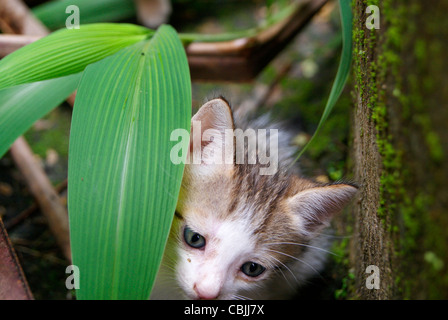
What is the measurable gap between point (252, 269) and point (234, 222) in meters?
0.20

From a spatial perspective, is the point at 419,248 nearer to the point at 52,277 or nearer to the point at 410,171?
the point at 410,171

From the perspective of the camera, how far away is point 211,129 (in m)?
1.29

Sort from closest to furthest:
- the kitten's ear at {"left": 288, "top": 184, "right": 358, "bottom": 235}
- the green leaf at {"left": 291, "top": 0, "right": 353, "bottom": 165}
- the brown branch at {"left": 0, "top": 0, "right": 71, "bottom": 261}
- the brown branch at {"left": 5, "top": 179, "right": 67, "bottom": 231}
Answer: the kitten's ear at {"left": 288, "top": 184, "right": 358, "bottom": 235} → the green leaf at {"left": 291, "top": 0, "right": 353, "bottom": 165} → the brown branch at {"left": 0, "top": 0, "right": 71, "bottom": 261} → the brown branch at {"left": 5, "top": 179, "right": 67, "bottom": 231}

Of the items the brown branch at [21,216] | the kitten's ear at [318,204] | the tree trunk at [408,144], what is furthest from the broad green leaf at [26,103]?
the tree trunk at [408,144]

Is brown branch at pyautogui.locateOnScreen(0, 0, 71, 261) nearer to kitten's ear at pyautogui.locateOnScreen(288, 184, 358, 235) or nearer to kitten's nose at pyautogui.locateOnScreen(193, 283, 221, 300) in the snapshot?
kitten's nose at pyautogui.locateOnScreen(193, 283, 221, 300)

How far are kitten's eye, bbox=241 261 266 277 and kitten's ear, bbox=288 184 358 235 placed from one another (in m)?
0.19

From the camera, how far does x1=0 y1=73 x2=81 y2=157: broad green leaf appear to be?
1.27 metres

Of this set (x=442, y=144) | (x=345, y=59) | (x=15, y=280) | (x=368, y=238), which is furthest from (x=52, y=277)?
(x=442, y=144)

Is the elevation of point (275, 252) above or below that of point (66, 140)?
below

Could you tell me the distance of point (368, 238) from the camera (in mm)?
1163

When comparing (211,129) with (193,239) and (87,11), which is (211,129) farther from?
(87,11)

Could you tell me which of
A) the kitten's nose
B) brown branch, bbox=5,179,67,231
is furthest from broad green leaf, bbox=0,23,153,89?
brown branch, bbox=5,179,67,231

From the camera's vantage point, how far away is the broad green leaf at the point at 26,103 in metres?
1.27
